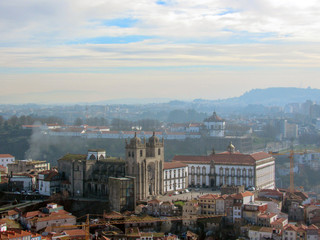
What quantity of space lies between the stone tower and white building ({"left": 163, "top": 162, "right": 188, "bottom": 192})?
1297 mm

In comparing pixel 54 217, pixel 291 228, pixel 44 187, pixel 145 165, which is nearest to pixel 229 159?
pixel 145 165

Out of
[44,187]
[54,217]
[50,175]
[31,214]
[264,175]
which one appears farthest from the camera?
[264,175]

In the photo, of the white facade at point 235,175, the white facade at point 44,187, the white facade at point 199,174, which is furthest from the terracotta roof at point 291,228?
the white facade at point 44,187

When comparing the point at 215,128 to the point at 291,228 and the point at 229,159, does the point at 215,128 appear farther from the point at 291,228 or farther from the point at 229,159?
the point at 291,228

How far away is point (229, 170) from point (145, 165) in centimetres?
986

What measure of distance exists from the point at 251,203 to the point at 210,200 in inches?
120

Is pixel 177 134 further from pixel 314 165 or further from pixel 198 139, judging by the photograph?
pixel 314 165

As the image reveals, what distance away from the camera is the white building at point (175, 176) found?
54.1 m

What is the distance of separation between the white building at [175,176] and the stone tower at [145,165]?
1297mm

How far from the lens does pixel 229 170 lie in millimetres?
56812

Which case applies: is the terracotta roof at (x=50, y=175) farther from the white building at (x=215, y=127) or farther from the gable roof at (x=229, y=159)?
the white building at (x=215, y=127)

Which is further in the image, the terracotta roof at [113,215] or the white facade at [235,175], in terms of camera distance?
the white facade at [235,175]

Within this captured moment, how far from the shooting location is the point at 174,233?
144ft

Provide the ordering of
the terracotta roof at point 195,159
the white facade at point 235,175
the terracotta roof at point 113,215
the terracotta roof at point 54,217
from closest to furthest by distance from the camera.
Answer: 1. the terracotta roof at point 113,215
2. the terracotta roof at point 54,217
3. the white facade at point 235,175
4. the terracotta roof at point 195,159
